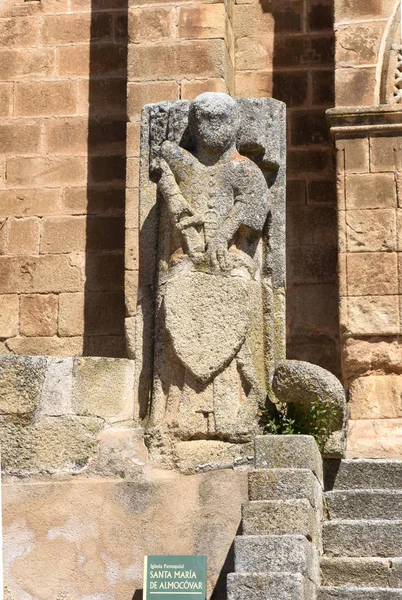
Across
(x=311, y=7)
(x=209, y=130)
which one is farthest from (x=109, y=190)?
(x=209, y=130)

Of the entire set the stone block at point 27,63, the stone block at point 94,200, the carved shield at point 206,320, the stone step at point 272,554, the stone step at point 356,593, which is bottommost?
the stone step at point 356,593

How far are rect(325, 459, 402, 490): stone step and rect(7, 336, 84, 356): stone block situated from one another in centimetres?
402

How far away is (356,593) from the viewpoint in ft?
21.8

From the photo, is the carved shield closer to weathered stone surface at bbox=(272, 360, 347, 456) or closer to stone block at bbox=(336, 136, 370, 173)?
weathered stone surface at bbox=(272, 360, 347, 456)

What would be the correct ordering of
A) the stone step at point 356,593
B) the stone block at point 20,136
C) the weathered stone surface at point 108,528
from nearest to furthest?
the stone step at point 356,593
the weathered stone surface at point 108,528
the stone block at point 20,136

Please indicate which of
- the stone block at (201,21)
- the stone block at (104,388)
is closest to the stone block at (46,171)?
the stone block at (201,21)

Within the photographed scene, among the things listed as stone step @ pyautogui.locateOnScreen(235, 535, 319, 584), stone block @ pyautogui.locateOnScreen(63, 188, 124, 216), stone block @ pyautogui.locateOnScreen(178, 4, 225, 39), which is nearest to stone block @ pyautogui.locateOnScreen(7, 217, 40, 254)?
stone block @ pyautogui.locateOnScreen(63, 188, 124, 216)

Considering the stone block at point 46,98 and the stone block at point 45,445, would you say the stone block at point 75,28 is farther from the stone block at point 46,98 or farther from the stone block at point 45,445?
the stone block at point 45,445

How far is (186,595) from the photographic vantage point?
6.92 m

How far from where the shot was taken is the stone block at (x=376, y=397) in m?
10.1

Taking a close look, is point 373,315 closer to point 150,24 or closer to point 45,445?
point 150,24

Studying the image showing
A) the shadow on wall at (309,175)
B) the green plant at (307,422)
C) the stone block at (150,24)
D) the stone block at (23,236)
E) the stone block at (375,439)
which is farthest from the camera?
the stone block at (23,236)

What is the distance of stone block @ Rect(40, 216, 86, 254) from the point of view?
37.7 feet

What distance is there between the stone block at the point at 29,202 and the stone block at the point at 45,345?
100 centimetres
